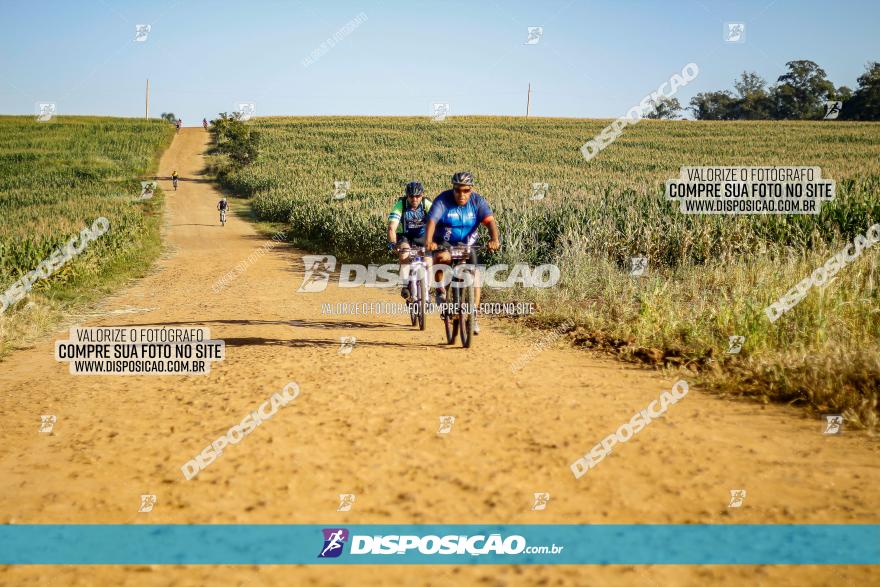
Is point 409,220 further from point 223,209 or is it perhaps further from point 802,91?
point 802,91

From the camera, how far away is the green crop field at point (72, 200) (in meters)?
14.4

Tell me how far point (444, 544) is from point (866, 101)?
316 feet

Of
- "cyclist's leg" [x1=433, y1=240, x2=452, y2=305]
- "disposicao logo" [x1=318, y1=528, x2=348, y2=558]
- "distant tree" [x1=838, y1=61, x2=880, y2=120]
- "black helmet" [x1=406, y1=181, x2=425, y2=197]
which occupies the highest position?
"distant tree" [x1=838, y1=61, x2=880, y2=120]

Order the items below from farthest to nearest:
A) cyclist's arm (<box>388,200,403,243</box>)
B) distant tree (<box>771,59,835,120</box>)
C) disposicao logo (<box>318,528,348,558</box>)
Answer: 1. distant tree (<box>771,59,835,120</box>)
2. cyclist's arm (<box>388,200,403,243</box>)
3. disposicao logo (<box>318,528,348,558</box>)

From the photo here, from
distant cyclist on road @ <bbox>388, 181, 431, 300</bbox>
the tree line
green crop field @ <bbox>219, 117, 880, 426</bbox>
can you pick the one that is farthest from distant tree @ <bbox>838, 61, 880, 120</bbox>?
distant cyclist on road @ <bbox>388, 181, 431, 300</bbox>

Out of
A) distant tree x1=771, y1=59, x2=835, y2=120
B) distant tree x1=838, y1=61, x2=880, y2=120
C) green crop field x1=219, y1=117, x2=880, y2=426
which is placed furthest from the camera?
distant tree x1=771, y1=59, x2=835, y2=120

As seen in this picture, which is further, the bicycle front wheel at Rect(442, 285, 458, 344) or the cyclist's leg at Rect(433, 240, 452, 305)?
the bicycle front wheel at Rect(442, 285, 458, 344)

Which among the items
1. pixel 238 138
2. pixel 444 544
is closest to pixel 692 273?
pixel 444 544

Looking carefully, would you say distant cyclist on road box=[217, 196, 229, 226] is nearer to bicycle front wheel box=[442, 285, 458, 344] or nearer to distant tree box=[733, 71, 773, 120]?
bicycle front wheel box=[442, 285, 458, 344]

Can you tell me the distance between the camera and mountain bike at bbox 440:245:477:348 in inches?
340

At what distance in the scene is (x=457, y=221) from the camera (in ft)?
28.6

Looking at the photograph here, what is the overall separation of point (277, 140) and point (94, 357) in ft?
197

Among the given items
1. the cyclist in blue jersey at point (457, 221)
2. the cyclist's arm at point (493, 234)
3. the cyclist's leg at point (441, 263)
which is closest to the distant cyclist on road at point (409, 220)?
the cyclist's leg at point (441, 263)

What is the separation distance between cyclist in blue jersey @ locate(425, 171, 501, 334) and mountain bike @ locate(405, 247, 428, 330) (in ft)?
1.73
